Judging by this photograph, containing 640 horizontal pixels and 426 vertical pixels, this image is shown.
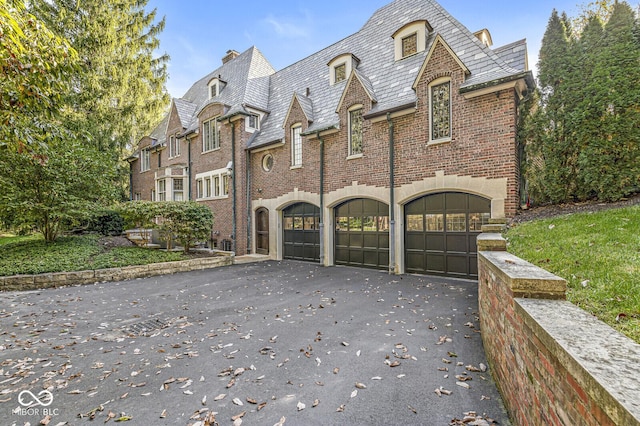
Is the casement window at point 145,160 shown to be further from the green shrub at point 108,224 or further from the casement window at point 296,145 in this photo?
the casement window at point 296,145

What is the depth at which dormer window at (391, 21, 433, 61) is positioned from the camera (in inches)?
396

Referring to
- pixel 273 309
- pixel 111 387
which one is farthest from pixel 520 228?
pixel 111 387

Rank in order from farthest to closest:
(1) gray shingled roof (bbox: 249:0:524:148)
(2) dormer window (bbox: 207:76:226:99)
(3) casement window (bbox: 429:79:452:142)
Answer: (2) dormer window (bbox: 207:76:226:99), (3) casement window (bbox: 429:79:452:142), (1) gray shingled roof (bbox: 249:0:524:148)

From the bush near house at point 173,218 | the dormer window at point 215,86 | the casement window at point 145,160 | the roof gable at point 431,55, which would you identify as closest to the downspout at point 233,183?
the bush near house at point 173,218

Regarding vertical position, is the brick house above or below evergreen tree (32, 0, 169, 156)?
below

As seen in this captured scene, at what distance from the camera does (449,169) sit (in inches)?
336

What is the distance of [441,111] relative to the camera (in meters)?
8.80

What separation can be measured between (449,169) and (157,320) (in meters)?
8.44

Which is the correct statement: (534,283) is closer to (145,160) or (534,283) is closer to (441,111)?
(441,111)

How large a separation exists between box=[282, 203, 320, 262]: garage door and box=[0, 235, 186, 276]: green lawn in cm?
454

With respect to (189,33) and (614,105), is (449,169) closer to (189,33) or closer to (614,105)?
(614,105)

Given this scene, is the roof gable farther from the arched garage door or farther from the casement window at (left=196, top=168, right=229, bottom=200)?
the casement window at (left=196, top=168, right=229, bottom=200)

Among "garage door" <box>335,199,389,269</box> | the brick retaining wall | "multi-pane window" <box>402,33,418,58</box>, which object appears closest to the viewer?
the brick retaining wall

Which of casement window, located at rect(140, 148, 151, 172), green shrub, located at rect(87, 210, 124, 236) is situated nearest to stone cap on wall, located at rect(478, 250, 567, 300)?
green shrub, located at rect(87, 210, 124, 236)
